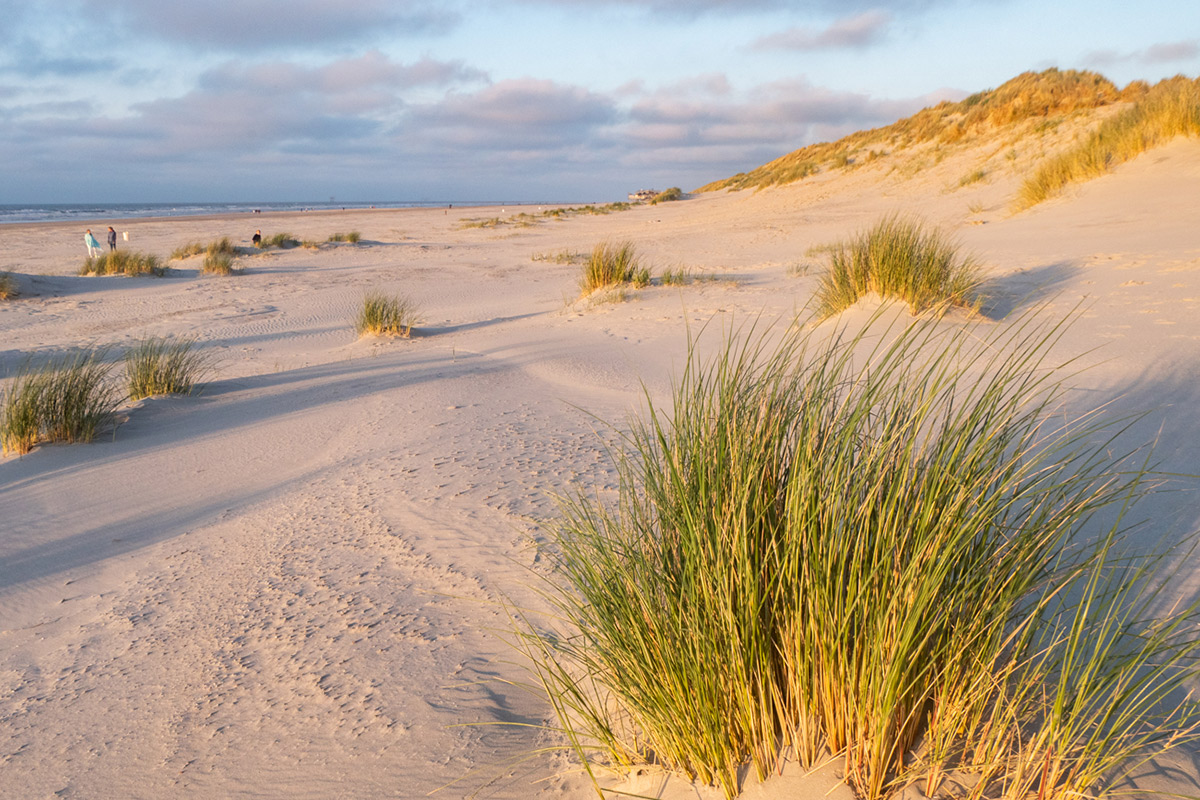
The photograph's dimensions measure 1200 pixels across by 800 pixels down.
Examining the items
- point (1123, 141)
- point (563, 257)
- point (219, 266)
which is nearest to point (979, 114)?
point (1123, 141)

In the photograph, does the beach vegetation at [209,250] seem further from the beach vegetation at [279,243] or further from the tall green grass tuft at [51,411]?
the tall green grass tuft at [51,411]

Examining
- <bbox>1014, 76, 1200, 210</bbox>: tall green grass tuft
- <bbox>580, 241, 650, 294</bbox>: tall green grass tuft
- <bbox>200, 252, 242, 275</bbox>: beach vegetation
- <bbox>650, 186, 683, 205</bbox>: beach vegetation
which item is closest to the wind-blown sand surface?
<bbox>580, 241, 650, 294</bbox>: tall green grass tuft

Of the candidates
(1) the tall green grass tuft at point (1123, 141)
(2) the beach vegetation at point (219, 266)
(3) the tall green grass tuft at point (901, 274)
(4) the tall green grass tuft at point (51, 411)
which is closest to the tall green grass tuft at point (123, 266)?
(2) the beach vegetation at point (219, 266)

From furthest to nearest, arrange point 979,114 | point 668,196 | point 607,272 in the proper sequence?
point 668,196 → point 979,114 → point 607,272

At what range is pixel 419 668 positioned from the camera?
7.99ft

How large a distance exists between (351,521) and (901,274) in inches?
201

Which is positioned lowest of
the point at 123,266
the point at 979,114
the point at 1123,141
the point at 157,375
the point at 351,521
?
the point at 351,521

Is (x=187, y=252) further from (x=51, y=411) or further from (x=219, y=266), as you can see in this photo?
(x=51, y=411)

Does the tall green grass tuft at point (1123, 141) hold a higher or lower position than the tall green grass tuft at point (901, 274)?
higher

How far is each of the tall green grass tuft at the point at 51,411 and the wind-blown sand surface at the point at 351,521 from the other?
17 cm

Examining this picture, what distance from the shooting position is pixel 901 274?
6.63 m

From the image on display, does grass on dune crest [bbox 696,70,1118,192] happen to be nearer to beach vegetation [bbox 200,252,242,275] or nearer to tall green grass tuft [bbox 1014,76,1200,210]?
tall green grass tuft [bbox 1014,76,1200,210]

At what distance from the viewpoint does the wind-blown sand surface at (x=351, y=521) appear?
2.12 m

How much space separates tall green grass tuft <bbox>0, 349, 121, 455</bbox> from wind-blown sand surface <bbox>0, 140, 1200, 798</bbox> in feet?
0.56
